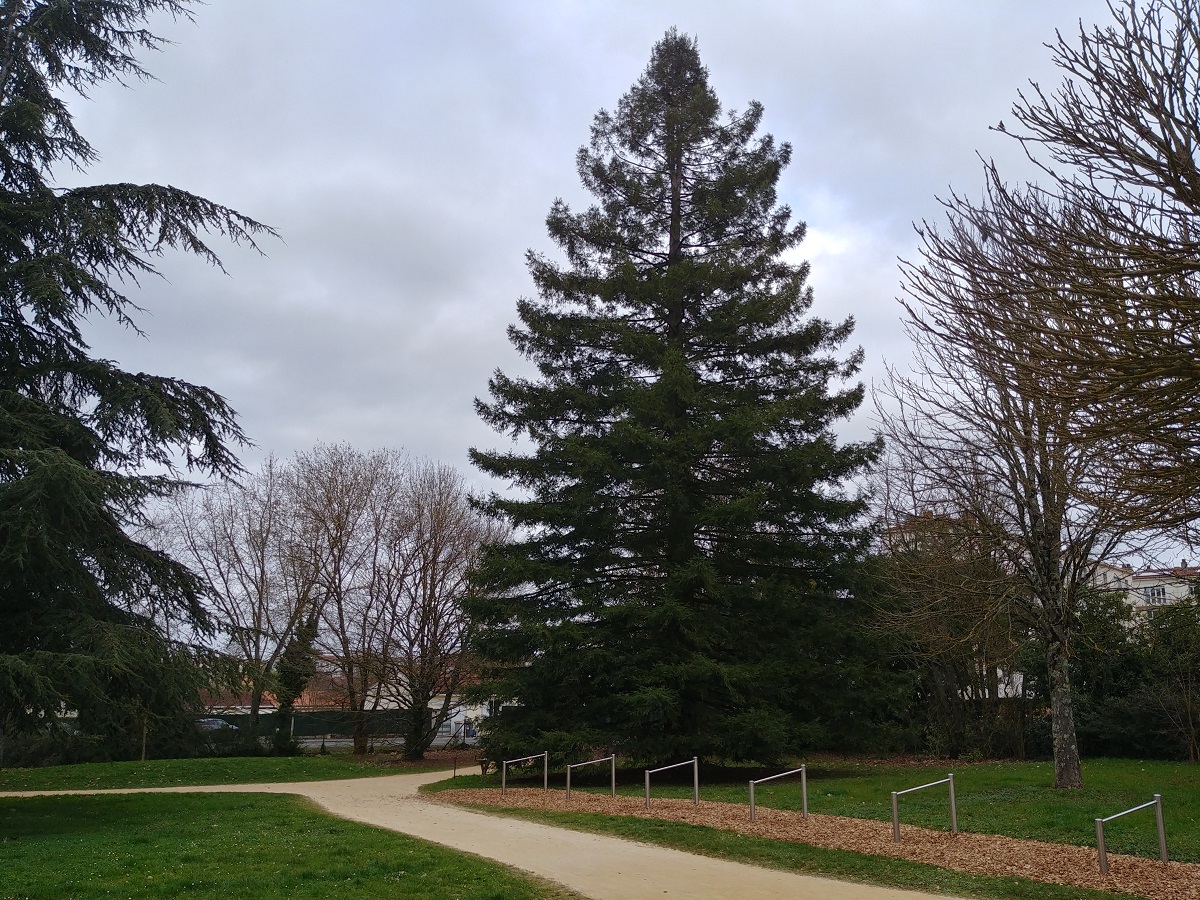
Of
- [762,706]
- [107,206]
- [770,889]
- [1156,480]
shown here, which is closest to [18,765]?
[107,206]

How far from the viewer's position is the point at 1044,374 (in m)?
5.65

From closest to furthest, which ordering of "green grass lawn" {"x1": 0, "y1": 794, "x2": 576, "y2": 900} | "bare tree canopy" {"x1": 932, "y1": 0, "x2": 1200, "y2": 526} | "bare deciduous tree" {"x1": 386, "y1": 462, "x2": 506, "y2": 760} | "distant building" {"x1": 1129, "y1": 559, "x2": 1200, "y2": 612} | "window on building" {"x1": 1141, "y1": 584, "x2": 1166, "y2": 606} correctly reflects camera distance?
"bare tree canopy" {"x1": 932, "y1": 0, "x2": 1200, "y2": 526}
"green grass lawn" {"x1": 0, "y1": 794, "x2": 576, "y2": 900}
"distant building" {"x1": 1129, "y1": 559, "x2": 1200, "y2": 612}
"window on building" {"x1": 1141, "y1": 584, "x2": 1166, "y2": 606}
"bare deciduous tree" {"x1": 386, "y1": 462, "x2": 506, "y2": 760}

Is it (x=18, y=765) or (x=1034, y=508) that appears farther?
(x=18, y=765)

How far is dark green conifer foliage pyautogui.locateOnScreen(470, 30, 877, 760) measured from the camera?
1853 cm

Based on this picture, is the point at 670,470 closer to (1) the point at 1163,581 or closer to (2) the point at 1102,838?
(1) the point at 1163,581

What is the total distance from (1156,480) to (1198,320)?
1.90 meters

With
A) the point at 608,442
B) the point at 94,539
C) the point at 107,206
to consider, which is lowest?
the point at 94,539

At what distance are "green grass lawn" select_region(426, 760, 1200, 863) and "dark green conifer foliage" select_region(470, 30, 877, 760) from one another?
5.16ft

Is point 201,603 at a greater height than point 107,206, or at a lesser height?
lesser

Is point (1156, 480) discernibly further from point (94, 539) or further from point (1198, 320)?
point (94, 539)

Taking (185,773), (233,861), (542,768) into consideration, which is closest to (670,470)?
(542,768)

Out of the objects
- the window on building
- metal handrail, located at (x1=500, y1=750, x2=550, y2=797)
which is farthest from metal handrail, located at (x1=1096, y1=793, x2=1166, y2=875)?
metal handrail, located at (x1=500, y1=750, x2=550, y2=797)

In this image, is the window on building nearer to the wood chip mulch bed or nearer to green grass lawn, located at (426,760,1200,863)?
green grass lawn, located at (426,760,1200,863)

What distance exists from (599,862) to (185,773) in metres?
17.3
